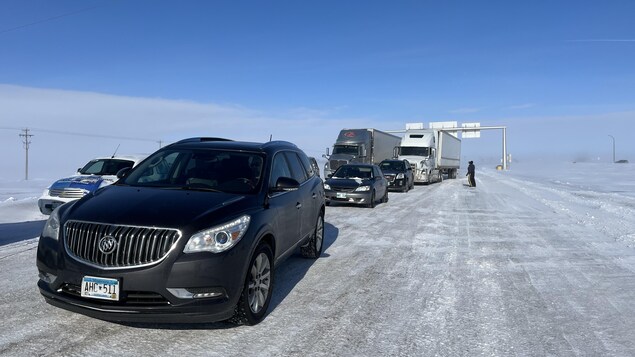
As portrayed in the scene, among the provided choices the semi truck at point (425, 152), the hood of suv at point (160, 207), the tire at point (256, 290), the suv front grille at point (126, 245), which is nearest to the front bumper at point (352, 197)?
the tire at point (256, 290)

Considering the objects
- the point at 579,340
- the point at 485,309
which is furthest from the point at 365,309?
the point at 579,340

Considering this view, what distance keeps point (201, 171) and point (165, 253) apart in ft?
5.47

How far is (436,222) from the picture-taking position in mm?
11344

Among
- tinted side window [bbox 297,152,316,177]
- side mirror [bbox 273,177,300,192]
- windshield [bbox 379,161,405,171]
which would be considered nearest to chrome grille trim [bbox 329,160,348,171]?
windshield [bbox 379,161,405,171]

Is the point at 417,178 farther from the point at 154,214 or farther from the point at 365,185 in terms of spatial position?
the point at 154,214

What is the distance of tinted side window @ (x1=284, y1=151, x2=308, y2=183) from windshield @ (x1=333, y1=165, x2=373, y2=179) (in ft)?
30.1

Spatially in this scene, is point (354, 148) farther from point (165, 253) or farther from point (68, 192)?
point (165, 253)

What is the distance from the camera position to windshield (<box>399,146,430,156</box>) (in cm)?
3134

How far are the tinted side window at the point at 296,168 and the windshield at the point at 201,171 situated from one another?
0.87 meters

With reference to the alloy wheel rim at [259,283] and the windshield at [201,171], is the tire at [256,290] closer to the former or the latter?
the alloy wheel rim at [259,283]

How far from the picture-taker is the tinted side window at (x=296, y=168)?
6.19 meters

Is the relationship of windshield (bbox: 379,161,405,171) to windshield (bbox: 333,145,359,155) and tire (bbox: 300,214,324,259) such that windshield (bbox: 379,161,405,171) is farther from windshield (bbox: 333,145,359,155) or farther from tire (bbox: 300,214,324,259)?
tire (bbox: 300,214,324,259)

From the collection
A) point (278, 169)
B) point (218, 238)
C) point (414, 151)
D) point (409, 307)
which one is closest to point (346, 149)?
point (414, 151)

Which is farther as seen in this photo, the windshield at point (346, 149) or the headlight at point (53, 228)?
the windshield at point (346, 149)
